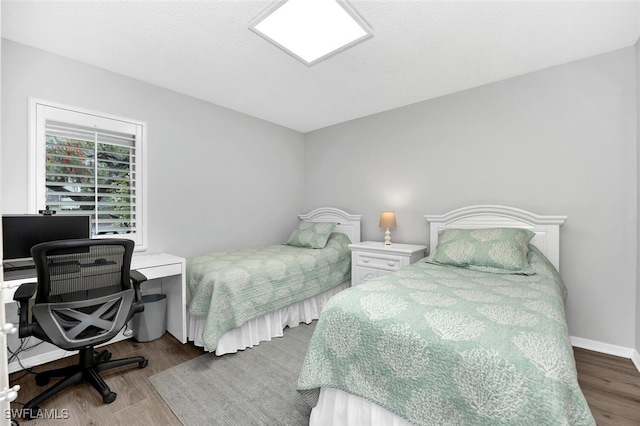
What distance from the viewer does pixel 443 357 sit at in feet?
3.74

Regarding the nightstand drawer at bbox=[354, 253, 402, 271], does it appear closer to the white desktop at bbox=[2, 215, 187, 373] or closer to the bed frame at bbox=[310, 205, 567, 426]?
the bed frame at bbox=[310, 205, 567, 426]

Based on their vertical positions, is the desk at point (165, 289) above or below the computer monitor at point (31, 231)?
below

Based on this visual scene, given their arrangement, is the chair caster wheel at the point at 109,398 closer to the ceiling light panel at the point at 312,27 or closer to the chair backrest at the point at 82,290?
the chair backrest at the point at 82,290

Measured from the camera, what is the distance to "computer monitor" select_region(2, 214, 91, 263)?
1.95 meters

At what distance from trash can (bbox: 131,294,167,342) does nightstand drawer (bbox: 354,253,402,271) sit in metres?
2.03

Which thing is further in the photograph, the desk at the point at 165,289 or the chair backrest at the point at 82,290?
the desk at the point at 165,289

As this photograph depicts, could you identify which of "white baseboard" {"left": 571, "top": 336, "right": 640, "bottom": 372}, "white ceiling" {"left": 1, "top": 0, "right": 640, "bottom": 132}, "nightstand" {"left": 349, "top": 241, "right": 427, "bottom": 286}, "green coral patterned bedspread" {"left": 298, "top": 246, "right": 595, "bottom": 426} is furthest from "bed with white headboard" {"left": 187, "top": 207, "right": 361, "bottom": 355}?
"white baseboard" {"left": 571, "top": 336, "right": 640, "bottom": 372}

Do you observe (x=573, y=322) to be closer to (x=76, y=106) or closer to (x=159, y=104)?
(x=159, y=104)

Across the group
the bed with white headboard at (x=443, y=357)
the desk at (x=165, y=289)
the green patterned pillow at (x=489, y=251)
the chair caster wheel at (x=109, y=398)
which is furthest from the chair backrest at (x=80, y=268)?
the green patterned pillow at (x=489, y=251)

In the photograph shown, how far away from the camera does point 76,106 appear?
2.42 m

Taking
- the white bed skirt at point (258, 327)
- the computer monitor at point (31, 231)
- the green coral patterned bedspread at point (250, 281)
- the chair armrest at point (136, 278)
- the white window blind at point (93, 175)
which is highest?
the white window blind at point (93, 175)

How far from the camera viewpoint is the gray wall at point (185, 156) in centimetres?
216

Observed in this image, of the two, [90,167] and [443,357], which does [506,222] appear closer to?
[443,357]

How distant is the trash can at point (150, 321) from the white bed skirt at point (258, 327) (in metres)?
0.29
